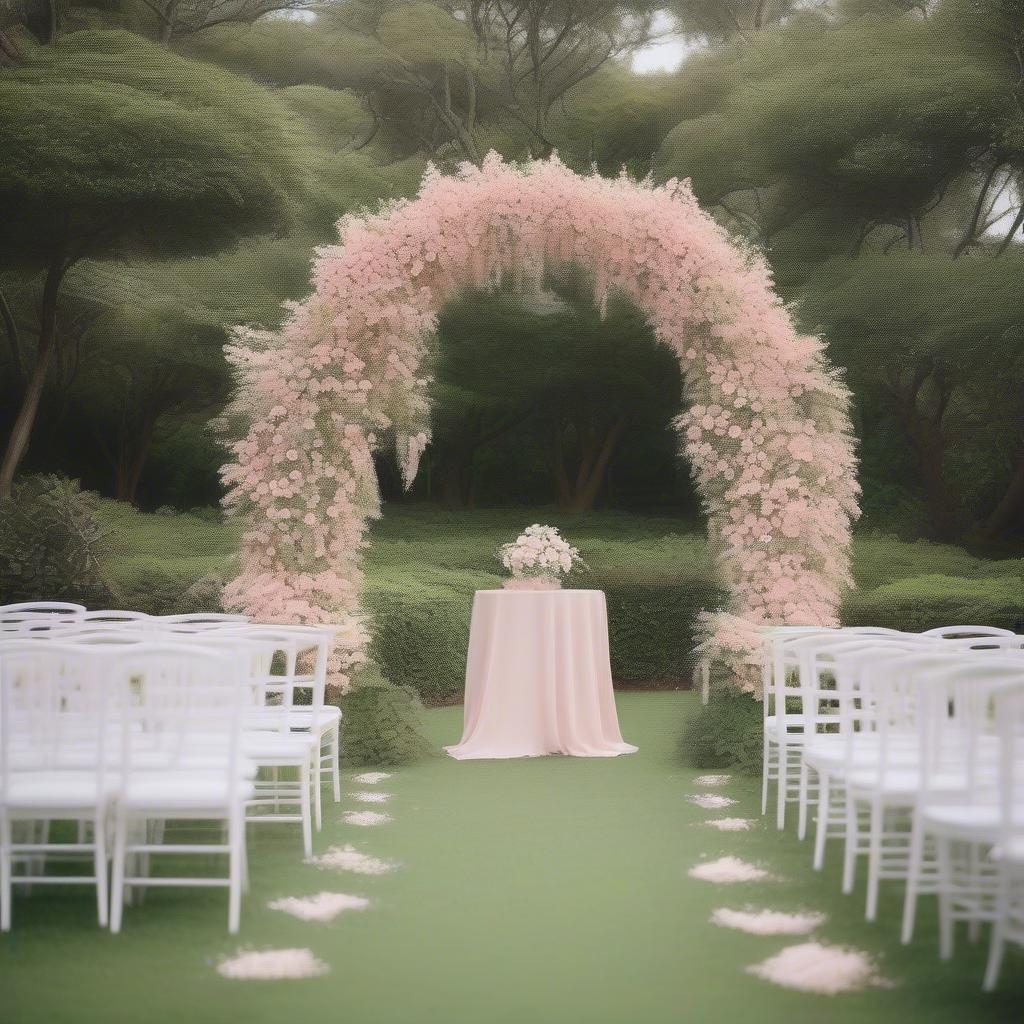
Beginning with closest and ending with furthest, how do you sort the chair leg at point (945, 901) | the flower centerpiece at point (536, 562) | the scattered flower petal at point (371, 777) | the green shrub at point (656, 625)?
the chair leg at point (945, 901)
the scattered flower petal at point (371, 777)
the flower centerpiece at point (536, 562)
the green shrub at point (656, 625)

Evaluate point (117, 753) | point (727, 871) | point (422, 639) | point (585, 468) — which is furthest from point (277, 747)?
point (585, 468)

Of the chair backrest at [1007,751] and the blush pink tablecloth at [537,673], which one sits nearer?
the chair backrest at [1007,751]

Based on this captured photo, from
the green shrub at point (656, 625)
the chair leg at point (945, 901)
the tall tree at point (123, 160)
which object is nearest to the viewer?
the chair leg at point (945, 901)

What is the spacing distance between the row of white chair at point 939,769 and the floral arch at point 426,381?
222cm

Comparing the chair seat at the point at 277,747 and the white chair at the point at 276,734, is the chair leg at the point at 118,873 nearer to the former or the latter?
the white chair at the point at 276,734

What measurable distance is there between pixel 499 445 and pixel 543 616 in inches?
549

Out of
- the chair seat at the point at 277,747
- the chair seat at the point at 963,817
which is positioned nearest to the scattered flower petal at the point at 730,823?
the chair seat at the point at 277,747

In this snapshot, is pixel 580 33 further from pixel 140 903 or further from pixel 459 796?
pixel 140 903

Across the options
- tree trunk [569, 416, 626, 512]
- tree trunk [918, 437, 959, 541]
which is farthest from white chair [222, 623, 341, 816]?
tree trunk [569, 416, 626, 512]

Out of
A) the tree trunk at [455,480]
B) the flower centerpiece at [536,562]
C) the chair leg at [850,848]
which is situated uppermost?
the tree trunk at [455,480]

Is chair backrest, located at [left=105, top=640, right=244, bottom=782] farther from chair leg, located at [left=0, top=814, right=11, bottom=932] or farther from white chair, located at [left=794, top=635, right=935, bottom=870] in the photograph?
white chair, located at [left=794, top=635, right=935, bottom=870]

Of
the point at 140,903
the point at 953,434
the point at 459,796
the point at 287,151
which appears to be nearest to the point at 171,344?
the point at 287,151

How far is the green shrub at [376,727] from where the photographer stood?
7.46 metres

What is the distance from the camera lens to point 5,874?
3.78m
